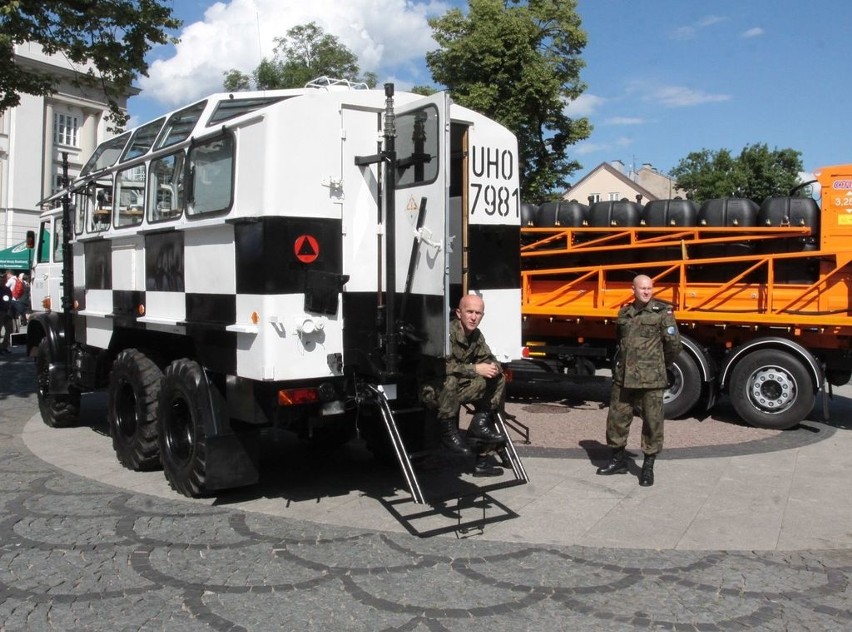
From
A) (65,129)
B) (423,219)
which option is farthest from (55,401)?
(65,129)

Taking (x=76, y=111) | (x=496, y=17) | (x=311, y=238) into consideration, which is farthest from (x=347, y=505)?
(x=76, y=111)

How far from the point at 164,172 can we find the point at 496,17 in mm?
16422

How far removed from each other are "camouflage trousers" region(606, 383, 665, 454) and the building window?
1660 inches

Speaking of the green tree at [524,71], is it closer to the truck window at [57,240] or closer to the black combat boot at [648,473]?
the truck window at [57,240]

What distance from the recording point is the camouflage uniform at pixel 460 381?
17.7 feet

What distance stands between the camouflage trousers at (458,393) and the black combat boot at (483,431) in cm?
7

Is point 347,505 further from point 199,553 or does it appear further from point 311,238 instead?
point 311,238

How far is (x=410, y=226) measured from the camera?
5344 millimetres

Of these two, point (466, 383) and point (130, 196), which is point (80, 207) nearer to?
point (130, 196)

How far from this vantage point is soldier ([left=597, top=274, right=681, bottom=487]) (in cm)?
635

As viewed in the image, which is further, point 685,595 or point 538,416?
point 538,416

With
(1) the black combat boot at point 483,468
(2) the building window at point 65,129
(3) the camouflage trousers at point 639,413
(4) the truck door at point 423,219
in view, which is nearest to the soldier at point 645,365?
(3) the camouflage trousers at point 639,413

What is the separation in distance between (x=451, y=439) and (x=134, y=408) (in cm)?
327

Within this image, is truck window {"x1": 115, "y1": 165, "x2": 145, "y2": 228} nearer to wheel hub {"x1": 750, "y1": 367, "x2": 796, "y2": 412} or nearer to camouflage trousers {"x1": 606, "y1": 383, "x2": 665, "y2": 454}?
camouflage trousers {"x1": 606, "y1": 383, "x2": 665, "y2": 454}
